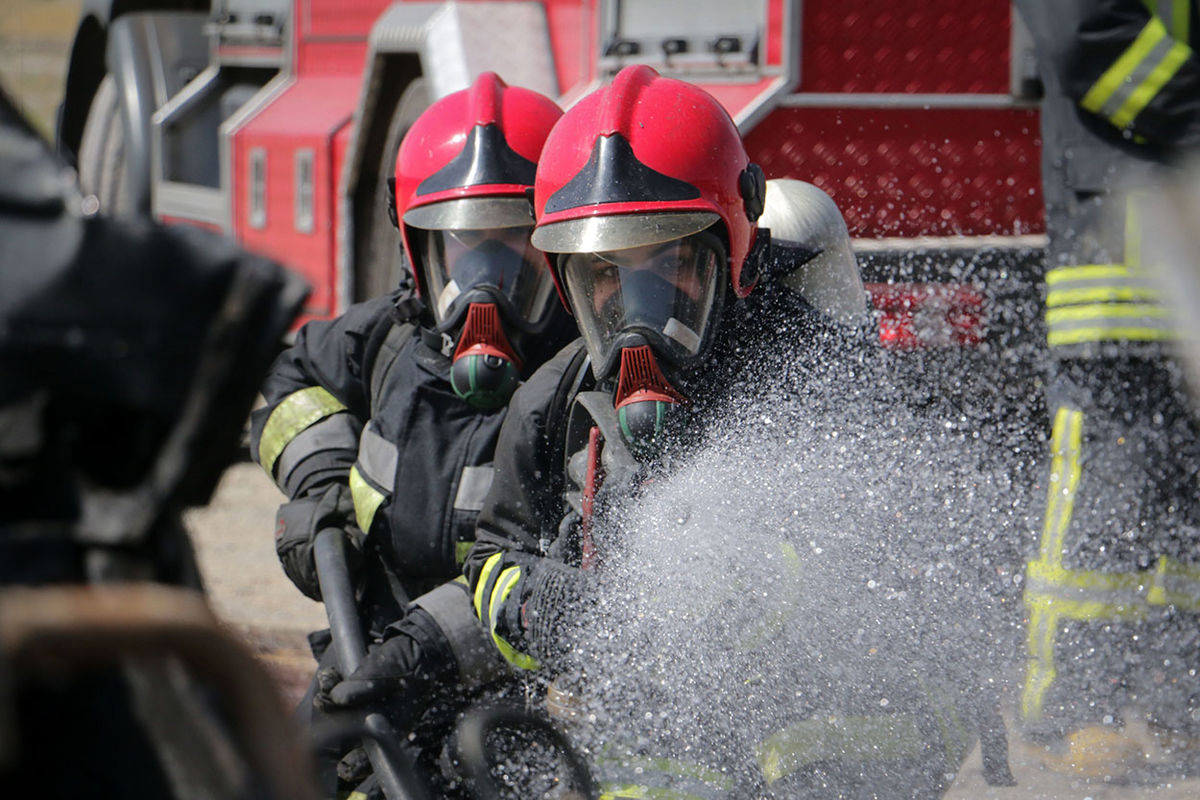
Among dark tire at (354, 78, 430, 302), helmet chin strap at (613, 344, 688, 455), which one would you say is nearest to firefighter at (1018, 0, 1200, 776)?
helmet chin strap at (613, 344, 688, 455)

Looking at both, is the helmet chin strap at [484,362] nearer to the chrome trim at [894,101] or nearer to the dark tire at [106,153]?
the chrome trim at [894,101]

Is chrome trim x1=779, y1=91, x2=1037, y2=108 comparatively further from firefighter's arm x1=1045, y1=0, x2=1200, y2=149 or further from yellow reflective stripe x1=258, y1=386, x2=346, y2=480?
yellow reflective stripe x1=258, y1=386, x2=346, y2=480

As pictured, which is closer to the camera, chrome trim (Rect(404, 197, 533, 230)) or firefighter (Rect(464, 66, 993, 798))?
firefighter (Rect(464, 66, 993, 798))

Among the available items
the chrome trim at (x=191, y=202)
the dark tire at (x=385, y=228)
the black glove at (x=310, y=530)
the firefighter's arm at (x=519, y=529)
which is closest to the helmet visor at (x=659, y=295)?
the firefighter's arm at (x=519, y=529)

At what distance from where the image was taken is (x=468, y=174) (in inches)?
111

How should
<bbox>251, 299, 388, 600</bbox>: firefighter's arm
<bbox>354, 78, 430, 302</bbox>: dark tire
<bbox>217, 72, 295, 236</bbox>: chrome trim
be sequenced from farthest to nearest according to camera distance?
<bbox>217, 72, 295, 236</bbox>: chrome trim
<bbox>354, 78, 430, 302</bbox>: dark tire
<bbox>251, 299, 388, 600</bbox>: firefighter's arm

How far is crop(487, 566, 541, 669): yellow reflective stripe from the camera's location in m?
2.34

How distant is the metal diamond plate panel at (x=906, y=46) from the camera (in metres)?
3.83

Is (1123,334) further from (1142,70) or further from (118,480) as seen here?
(118,480)

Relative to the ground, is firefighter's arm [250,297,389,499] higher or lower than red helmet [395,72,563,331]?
lower

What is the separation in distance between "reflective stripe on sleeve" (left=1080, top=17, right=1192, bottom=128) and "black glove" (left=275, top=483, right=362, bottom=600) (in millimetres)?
1957

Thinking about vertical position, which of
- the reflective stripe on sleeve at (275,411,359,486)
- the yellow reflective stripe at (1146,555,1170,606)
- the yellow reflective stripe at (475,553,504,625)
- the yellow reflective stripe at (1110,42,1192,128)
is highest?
the yellow reflective stripe at (1110,42,1192,128)

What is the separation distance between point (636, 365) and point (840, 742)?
0.68m

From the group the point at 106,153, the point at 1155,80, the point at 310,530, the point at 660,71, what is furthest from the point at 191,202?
the point at 1155,80
